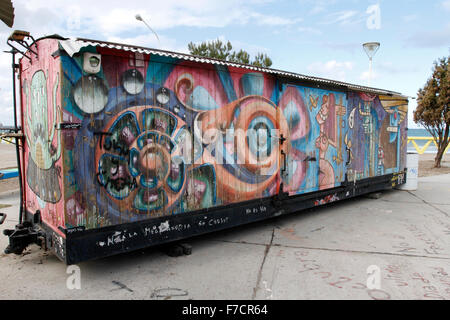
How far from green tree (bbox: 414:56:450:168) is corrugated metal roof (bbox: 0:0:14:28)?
15531 mm

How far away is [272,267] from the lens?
4.33 meters

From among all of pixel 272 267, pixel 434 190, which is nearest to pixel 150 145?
pixel 272 267

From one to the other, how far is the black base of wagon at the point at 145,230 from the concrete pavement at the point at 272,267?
321 millimetres

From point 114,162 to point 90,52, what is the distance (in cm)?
125

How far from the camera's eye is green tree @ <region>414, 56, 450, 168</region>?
14.4 meters

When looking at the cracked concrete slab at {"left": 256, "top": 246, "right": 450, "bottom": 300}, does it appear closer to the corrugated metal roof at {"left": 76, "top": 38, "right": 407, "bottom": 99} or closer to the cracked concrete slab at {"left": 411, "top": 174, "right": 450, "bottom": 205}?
the corrugated metal roof at {"left": 76, "top": 38, "right": 407, "bottom": 99}

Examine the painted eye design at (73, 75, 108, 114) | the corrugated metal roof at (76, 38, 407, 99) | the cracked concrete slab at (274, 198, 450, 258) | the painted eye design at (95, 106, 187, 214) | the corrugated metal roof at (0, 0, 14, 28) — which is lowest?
the cracked concrete slab at (274, 198, 450, 258)

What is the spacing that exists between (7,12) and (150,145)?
6.67 ft

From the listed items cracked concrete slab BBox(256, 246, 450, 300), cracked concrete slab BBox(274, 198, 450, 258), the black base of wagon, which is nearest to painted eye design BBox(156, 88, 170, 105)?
the black base of wagon

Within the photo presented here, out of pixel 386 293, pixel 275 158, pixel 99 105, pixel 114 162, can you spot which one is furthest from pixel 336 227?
pixel 99 105

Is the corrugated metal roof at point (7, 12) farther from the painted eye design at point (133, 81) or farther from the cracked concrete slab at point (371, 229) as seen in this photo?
the cracked concrete slab at point (371, 229)

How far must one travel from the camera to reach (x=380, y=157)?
900 cm

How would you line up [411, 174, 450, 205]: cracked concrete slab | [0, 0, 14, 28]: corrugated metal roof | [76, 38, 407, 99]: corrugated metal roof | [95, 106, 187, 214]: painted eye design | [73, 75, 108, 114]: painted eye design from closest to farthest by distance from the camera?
1. [0, 0, 14, 28]: corrugated metal roof
2. [73, 75, 108, 114]: painted eye design
3. [76, 38, 407, 99]: corrugated metal roof
4. [95, 106, 187, 214]: painted eye design
5. [411, 174, 450, 205]: cracked concrete slab
